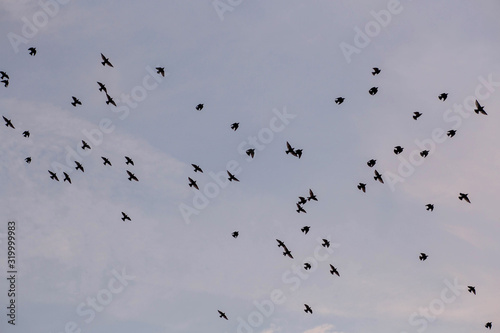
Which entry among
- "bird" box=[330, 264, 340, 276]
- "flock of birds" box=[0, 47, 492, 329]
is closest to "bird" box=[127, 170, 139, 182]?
"flock of birds" box=[0, 47, 492, 329]

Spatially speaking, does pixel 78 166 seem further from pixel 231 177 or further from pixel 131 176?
pixel 231 177

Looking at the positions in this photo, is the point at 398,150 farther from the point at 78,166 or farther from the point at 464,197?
the point at 78,166

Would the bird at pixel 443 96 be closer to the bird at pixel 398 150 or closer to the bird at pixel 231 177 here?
the bird at pixel 398 150

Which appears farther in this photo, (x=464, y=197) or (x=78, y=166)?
(x=78, y=166)

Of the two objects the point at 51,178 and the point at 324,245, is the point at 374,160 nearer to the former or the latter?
the point at 324,245

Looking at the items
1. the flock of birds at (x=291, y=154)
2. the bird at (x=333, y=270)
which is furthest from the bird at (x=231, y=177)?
the bird at (x=333, y=270)

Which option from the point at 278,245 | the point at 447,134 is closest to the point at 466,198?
the point at 447,134

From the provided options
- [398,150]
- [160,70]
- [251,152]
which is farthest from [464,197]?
[160,70]

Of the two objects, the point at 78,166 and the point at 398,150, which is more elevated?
the point at 78,166

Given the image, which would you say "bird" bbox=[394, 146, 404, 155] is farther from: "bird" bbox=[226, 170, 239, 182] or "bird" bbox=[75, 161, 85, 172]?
"bird" bbox=[75, 161, 85, 172]

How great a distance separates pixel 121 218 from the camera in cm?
5869

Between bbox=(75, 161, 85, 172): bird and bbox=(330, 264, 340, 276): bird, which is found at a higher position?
bbox=(75, 161, 85, 172): bird

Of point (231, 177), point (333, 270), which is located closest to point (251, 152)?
point (231, 177)

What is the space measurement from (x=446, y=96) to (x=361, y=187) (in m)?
14.0
